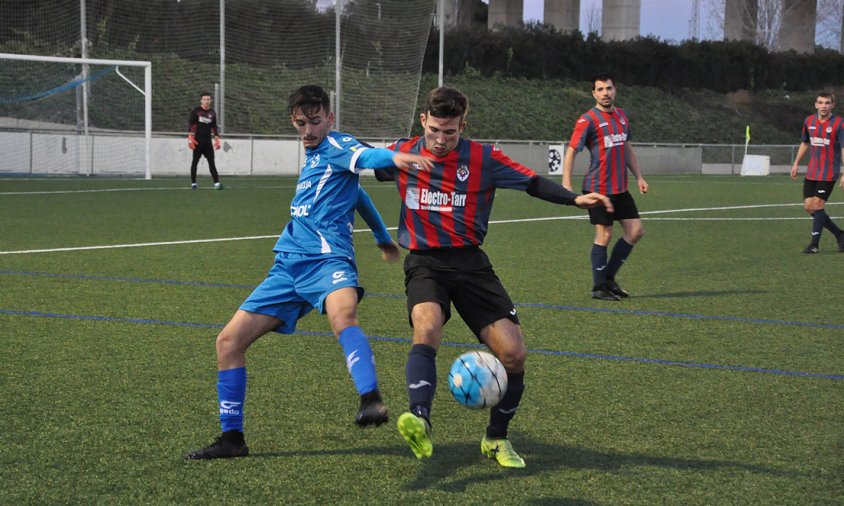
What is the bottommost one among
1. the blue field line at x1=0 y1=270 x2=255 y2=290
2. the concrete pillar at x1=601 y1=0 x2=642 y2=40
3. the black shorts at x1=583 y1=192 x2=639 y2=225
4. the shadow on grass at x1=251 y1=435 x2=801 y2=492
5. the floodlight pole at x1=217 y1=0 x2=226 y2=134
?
the blue field line at x1=0 y1=270 x2=255 y2=290

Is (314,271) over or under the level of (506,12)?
under

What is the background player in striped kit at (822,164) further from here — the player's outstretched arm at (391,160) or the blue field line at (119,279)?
the player's outstretched arm at (391,160)

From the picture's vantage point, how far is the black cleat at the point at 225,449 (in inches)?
177

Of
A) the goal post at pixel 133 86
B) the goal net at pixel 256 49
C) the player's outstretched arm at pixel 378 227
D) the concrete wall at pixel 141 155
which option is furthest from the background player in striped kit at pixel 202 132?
the player's outstretched arm at pixel 378 227

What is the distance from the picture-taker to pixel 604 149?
386 inches

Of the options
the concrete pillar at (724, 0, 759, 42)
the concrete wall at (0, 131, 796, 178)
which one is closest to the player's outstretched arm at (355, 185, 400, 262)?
the concrete wall at (0, 131, 796, 178)

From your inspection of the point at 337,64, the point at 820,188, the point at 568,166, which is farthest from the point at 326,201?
the point at 337,64

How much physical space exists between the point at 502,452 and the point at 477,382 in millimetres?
413

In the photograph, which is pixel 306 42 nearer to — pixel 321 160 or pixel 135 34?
pixel 135 34

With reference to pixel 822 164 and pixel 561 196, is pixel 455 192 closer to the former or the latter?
pixel 561 196

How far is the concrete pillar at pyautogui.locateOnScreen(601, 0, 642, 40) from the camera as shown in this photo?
55.1 metres

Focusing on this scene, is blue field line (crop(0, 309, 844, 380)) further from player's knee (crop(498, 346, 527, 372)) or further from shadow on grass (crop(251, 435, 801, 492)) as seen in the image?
player's knee (crop(498, 346, 527, 372))

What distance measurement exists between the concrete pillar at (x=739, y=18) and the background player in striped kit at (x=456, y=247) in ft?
205

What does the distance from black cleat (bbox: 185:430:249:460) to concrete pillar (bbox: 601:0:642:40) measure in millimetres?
52997
